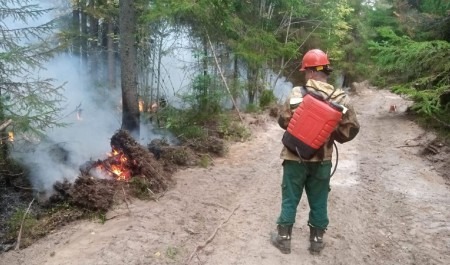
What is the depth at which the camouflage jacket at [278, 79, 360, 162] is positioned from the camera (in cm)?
418

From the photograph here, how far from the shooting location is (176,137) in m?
10.1

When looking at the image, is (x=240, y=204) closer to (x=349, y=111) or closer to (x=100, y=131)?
(x=349, y=111)

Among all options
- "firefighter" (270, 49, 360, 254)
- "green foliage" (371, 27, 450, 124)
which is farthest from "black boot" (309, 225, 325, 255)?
"green foliage" (371, 27, 450, 124)

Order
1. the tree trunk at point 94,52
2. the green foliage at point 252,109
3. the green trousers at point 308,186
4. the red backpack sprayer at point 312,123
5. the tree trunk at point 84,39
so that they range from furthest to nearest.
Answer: the tree trunk at point 94,52, the tree trunk at point 84,39, the green foliage at point 252,109, the green trousers at point 308,186, the red backpack sprayer at point 312,123

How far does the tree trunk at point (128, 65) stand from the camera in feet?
31.9

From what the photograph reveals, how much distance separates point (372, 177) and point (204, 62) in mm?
7998

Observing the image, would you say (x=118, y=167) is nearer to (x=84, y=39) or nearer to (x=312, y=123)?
(x=312, y=123)

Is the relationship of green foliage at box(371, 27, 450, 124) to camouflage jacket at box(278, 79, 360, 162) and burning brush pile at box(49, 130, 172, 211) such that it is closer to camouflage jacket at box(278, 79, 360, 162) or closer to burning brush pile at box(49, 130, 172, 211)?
camouflage jacket at box(278, 79, 360, 162)

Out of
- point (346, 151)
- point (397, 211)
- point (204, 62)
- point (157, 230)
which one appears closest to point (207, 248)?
point (157, 230)

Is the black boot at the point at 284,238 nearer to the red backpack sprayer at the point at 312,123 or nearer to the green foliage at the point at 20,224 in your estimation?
the red backpack sprayer at the point at 312,123

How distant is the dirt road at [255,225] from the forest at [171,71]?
82 cm

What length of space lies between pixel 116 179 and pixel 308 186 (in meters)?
4.03

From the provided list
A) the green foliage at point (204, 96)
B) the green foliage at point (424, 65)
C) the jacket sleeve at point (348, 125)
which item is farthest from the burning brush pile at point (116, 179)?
the green foliage at point (424, 65)

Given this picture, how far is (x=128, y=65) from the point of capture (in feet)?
32.6
